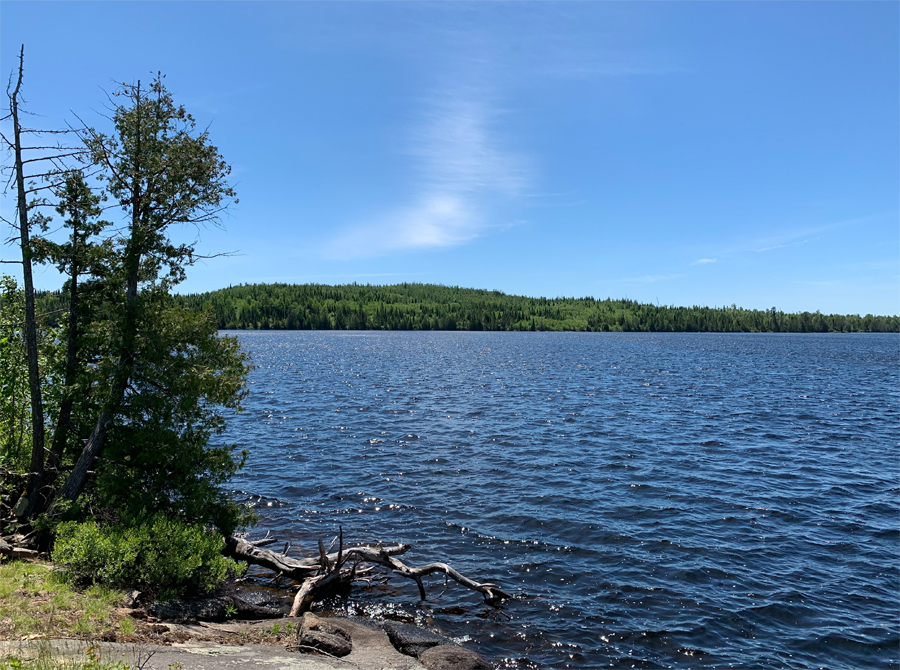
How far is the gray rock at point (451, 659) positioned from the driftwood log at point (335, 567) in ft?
9.50

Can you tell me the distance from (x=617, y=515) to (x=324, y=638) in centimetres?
1343

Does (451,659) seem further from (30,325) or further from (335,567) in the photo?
(30,325)

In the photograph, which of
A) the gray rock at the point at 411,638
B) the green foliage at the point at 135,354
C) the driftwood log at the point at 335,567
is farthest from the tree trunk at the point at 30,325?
the gray rock at the point at 411,638

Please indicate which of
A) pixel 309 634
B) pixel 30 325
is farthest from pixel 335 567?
pixel 30 325

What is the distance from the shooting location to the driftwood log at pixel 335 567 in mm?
14688

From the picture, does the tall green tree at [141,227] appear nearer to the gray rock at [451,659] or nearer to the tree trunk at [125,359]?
the tree trunk at [125,359]

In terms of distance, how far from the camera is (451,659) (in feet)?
37.4

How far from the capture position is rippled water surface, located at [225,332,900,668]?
→ 44.3 ft

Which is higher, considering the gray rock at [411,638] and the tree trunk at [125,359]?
the tree trunk at [125,359]

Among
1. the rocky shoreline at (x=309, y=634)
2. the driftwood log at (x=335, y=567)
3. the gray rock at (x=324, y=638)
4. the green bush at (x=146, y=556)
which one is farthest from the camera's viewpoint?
the driftwood log at (x=335, y=567)

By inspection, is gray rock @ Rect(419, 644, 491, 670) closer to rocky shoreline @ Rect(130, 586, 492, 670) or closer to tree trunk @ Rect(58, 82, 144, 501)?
rocky shoreline @ Rect(130, 586, 492, 670)

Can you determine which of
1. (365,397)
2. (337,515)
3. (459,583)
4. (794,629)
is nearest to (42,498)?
(337,515)

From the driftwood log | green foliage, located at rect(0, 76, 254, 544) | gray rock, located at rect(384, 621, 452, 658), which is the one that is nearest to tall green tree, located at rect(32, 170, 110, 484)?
green foliage, located at rect(0, 76, 254, 544)

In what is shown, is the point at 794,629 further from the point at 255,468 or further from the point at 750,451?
the point at 255,468
